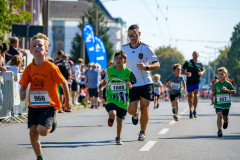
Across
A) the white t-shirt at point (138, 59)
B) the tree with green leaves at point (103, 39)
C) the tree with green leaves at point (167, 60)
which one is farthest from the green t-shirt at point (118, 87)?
the tree with green leaves at point (167, 60)

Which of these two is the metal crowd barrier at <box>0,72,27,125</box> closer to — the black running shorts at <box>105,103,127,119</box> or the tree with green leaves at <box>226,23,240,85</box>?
the black running shorts at <box>105,103,127,119</box>

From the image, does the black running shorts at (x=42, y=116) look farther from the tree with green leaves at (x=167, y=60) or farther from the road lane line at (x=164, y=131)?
the tree with green leaves at (x=167, y=60)

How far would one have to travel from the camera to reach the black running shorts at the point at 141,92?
10.0 m

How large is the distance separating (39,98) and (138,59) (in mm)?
3465

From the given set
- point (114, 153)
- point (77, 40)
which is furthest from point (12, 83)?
point (77, 40)

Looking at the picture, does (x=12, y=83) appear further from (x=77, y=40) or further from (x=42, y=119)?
(x=77, y=40)

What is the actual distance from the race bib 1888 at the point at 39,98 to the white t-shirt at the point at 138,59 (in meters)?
3.38

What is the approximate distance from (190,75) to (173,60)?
110 metres

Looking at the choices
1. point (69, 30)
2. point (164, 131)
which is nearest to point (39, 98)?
point (164, 131)

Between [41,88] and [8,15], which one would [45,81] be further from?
[8,15]

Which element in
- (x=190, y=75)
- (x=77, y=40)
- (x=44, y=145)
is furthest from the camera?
(x=77, y=40)

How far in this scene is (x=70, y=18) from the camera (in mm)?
114062

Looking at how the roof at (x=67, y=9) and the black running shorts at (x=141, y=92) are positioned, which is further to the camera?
the roof at (x=67, y=9)

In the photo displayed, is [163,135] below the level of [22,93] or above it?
below
